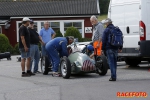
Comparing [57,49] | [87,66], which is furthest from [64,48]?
[87,66]

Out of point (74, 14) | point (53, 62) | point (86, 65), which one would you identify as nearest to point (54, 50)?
point (53, 62)

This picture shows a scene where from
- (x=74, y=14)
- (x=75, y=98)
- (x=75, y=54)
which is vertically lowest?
(x=75, y=98)

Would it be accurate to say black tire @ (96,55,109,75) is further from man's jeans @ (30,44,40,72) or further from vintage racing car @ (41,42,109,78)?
man's jeans @ (30,44,40,72)

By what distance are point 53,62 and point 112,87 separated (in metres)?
3.42

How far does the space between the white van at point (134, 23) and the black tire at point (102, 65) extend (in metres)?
1.70

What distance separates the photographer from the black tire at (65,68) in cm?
1306

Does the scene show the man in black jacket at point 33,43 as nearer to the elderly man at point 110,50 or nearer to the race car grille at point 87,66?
the race car grille at point 87,66

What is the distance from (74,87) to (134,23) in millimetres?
4798

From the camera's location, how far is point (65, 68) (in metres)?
13.3

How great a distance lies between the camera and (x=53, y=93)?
10414 millimetres

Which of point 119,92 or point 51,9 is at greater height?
point 51,9

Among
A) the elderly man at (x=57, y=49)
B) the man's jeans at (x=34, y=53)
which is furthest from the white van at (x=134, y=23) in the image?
the man's jeans at (x=34, y=53)

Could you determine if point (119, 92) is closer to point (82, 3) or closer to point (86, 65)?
point (86, 65)

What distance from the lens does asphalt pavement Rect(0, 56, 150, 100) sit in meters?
9.92
